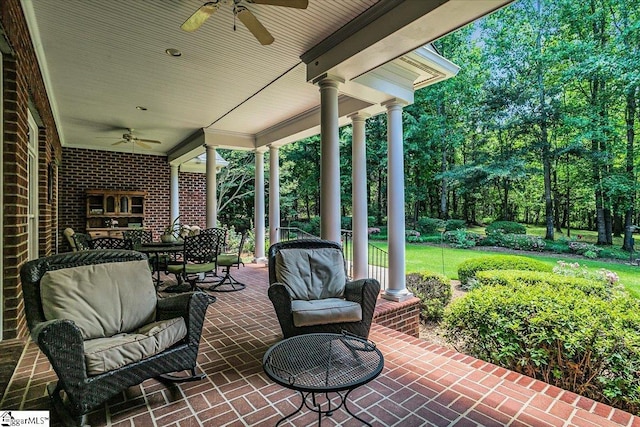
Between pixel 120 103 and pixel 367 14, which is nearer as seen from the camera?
pixel 367 14

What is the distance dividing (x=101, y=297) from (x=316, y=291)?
1729 mm

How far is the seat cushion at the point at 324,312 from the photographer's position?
263 centimetres

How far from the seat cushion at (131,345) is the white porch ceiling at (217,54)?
256 centimetres

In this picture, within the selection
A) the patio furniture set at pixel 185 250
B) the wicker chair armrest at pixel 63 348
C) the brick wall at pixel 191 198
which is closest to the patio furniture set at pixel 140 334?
the wicker chair armrest at pixel 63 348

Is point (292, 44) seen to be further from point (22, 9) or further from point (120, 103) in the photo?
point (120, 103)

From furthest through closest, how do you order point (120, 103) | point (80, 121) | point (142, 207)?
1. point (142, 207)
2. point (80, 121)
3. point (120, 103)

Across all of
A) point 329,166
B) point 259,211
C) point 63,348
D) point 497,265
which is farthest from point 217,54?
point 497,265

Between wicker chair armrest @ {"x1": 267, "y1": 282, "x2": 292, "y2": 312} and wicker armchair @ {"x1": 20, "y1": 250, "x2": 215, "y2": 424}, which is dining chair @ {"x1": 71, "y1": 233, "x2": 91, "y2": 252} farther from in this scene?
wicker chair armrest @ {"x1": 267, "y1": 282, "x2": 292, "y2": 312}

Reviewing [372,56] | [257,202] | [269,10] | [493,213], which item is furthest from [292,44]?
[493,213]

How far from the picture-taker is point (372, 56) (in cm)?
315

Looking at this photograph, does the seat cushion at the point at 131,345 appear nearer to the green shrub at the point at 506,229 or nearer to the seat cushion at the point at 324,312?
the seat cushion at the point at 324,312

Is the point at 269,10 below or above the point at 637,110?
below

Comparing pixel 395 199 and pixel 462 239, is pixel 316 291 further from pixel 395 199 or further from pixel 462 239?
pixel 462 239

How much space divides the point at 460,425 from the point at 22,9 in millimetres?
4472
